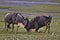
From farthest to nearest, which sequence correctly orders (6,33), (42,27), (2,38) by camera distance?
(42,27)
(6,33)
(2,38)

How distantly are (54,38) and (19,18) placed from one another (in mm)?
1270

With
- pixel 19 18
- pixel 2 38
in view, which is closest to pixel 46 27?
pixel 19 18

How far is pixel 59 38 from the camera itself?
7191 mm

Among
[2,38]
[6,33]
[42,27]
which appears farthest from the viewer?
[42,27]

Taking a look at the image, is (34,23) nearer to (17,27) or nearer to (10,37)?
(17,27)

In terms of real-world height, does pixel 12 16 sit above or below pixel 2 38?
above

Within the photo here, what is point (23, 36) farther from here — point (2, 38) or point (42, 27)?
point (42, 27)

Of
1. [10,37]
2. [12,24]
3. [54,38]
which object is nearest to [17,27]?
[12,24]

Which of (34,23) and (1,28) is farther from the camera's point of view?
(1,28)

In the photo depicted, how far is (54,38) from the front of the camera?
715cm

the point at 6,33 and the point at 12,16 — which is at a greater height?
the point at 12,16

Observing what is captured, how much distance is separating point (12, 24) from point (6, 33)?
34 cm

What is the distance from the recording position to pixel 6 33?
24.9 feet

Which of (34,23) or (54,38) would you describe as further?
(34,23)
